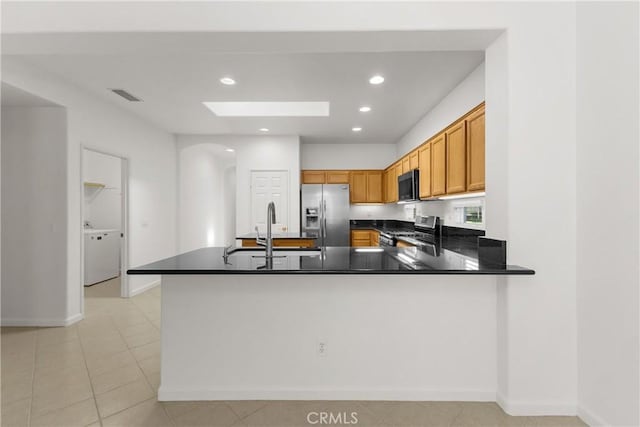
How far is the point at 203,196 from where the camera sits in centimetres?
684

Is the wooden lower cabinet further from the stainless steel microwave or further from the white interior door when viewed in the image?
the stainless steel microwave

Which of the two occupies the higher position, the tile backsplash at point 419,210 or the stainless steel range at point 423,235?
the tile backsplash at point 419,210

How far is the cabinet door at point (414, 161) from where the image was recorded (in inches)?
163

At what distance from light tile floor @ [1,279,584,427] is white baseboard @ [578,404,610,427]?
0.05 m

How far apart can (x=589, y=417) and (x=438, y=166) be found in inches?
92.2

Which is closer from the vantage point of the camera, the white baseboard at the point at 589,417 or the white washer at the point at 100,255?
the white baseboard at the point at 589,417

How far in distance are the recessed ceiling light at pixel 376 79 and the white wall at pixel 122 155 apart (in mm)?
3324

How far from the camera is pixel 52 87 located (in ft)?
10.6

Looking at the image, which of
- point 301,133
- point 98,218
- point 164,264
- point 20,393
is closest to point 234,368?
point 164,264

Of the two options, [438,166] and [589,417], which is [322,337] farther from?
[438,166]

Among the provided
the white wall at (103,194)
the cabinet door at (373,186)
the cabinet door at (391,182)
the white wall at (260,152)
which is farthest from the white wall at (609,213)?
the white wall at (103,194)

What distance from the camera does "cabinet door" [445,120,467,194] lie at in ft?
9.20

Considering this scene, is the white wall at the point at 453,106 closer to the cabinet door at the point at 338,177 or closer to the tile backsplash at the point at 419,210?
the tile backsplash at the point at 419,210

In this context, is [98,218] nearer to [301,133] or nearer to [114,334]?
[114,334]
